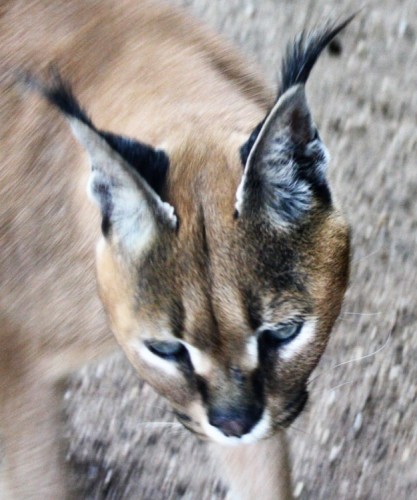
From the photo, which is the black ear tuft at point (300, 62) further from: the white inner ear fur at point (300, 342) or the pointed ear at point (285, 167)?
the white inner ear fur at point (300, 342)

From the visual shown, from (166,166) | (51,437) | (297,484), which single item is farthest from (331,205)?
(297,484)

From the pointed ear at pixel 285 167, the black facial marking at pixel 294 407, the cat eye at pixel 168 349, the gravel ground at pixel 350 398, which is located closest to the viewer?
the pointed ear at pixel 285 167

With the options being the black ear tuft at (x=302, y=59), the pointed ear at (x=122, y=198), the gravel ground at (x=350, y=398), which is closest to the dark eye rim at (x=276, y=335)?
the pointed ear at (x=122, y=198)

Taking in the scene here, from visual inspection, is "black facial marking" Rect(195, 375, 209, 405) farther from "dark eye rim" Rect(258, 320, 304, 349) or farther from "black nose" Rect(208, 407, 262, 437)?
"dark eye rim" Rect(258, 320, 304, 349)

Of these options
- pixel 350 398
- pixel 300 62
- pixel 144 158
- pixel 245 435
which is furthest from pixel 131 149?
pixel 350 398

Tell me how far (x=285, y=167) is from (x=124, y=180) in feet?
0.91

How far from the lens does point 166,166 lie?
5.35 feet

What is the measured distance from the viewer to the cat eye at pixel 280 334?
1.60 meters

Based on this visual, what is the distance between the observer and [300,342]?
165 centimetres

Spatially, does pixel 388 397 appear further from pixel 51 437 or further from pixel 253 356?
pixel 253 356

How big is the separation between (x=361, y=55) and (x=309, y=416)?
4.85 feet

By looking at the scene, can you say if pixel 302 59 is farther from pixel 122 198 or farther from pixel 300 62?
pixel 122 198

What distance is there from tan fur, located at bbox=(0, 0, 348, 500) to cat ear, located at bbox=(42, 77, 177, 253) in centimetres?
4

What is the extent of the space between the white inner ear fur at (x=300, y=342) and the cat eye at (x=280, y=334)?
0.04 ft
